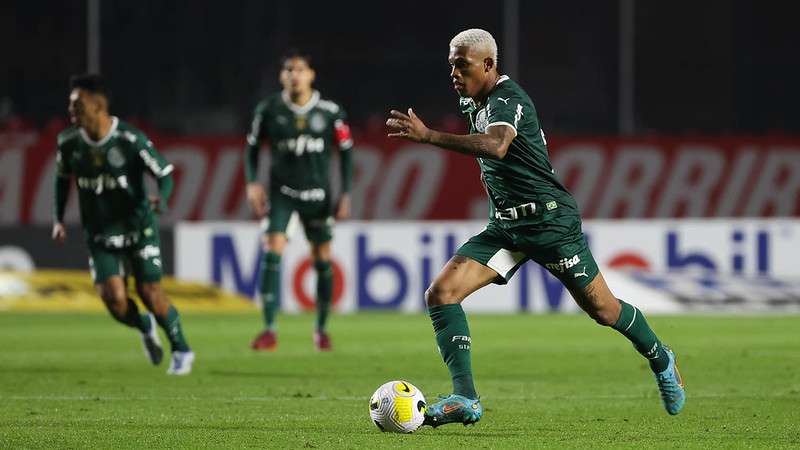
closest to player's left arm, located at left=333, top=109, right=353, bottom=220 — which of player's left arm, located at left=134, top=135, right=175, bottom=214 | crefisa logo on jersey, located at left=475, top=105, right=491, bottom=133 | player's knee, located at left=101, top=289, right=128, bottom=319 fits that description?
player's left arm, located at left=134, top=135, right=175, bottom=214

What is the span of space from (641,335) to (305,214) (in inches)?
202

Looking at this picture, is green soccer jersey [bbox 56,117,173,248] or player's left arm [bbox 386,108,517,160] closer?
player's left arm [bbox 386,108,517,160]

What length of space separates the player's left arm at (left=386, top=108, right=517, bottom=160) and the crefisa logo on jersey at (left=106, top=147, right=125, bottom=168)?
A: 12.1 ft

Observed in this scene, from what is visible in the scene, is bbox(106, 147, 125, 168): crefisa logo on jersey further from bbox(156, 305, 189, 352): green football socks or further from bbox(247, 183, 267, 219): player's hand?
bbox(247, 183, 267, 219): player's hand

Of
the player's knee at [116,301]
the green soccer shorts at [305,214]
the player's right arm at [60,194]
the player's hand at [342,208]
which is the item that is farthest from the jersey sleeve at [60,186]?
the player's hand at [342,208]

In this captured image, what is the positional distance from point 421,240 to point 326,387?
7.97 meters

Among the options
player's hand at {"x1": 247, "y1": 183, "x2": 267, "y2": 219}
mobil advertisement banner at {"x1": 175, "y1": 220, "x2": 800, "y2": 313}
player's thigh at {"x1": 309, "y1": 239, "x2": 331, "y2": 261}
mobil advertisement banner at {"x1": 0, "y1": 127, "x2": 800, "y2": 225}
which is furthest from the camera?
mobil advertisement banner at {"x1": 0, "y1": 127, "x2": 800, "y2": 225}

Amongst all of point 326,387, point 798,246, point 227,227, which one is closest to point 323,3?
point 227,227

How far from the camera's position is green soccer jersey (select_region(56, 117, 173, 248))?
34.0 ft

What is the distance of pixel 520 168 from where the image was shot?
24.5 ft

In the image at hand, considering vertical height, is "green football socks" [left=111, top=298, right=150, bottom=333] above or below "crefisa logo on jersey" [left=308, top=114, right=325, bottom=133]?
below

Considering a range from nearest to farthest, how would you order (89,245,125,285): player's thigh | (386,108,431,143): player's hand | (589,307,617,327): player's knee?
(386,108,431,143): player's hand, (589,307,617,327): player's knee, (89,245,125,285): player's thigh

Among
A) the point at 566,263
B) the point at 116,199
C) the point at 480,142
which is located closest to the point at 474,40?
the point at 480,142

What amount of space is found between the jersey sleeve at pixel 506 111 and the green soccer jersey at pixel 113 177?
3.67 metres
